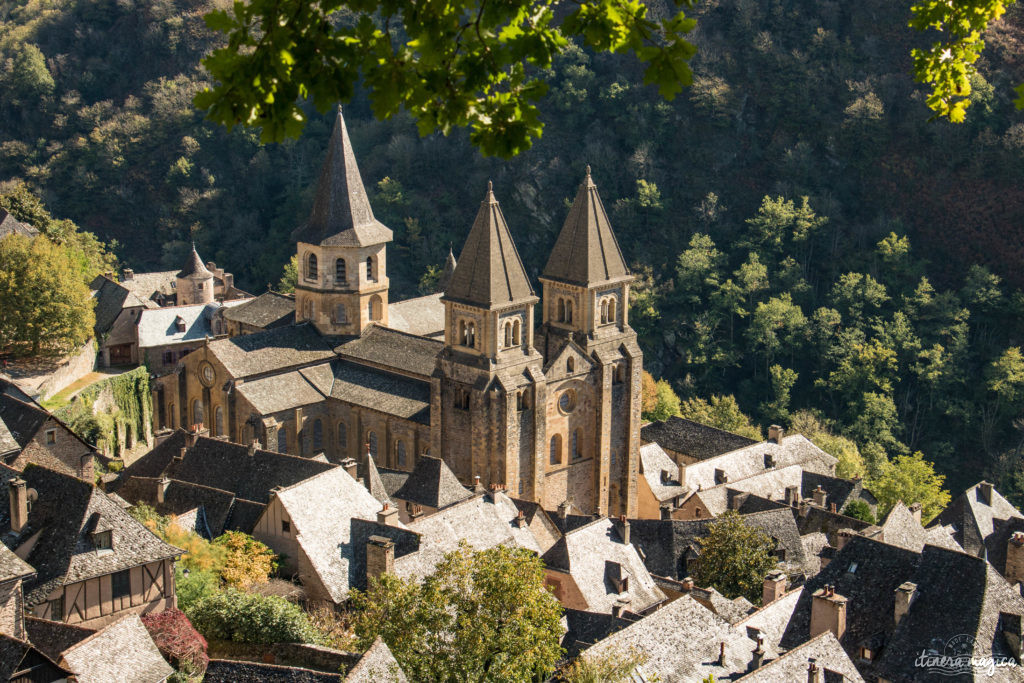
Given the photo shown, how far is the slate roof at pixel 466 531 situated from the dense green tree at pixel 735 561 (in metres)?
5.66

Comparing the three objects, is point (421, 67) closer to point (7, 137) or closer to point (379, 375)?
point (379, 375)

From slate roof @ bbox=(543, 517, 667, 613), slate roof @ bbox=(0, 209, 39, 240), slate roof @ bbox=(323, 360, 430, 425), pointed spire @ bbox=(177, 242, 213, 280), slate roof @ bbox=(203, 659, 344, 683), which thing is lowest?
slate roof @ bbox=(543, 517, 667, 613)

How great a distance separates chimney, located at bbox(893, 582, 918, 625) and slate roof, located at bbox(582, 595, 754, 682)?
4029 mm

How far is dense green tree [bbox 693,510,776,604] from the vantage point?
43.3 metres

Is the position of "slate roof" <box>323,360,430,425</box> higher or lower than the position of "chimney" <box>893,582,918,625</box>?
higher

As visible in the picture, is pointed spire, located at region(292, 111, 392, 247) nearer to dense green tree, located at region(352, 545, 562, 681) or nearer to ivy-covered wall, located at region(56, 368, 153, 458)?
ivy-covered wall, located at region(56, 368, 153, 458)

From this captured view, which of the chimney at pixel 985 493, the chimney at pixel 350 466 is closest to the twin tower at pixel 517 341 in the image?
the chimney at pixel 350 466

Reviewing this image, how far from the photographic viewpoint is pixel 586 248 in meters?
51.1

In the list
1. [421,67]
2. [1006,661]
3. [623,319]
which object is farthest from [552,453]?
[421,67]

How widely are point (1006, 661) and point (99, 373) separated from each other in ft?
143

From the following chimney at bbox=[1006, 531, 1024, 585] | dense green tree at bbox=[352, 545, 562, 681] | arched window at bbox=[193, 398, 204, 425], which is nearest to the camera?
dense green tree at bbox=[352, 545, 562, 681]

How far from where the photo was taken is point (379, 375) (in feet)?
177

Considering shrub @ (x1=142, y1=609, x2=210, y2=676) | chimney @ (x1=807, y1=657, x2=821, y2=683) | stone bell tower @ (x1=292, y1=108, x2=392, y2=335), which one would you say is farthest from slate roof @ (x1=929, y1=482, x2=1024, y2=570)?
shrub @ (x1=142, y1=609, x2=210, y2=676)

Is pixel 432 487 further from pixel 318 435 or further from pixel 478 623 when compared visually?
pixel 478 623
